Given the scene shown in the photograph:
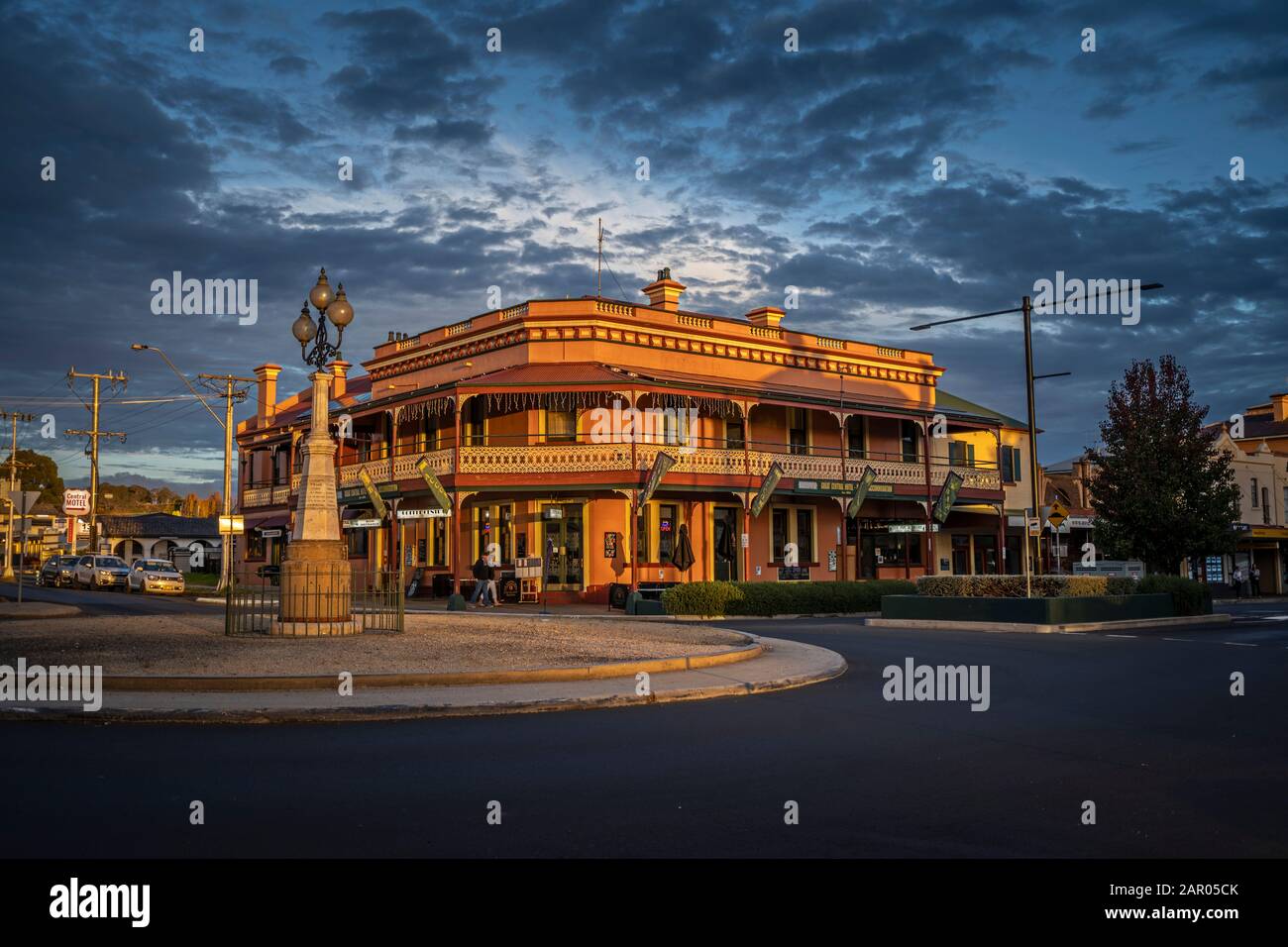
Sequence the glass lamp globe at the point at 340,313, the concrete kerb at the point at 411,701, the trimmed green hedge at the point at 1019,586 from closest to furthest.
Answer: the concrete kerb at the point at 411,701, the glass lamp globe at the point at 340,313, the trimmed green hedge at the point at 1019,586

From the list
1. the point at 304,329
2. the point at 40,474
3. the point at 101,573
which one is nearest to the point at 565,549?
the point at 304,329

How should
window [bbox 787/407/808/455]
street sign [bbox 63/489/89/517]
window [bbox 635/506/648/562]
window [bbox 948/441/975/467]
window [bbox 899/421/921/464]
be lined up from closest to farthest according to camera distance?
window [bbox 635/506/648/562], window [bbox 787/407/808/455], street sign [bbox 63/489/89/517], window [bbox 899/421/921/464], window [bbox 948/441/975/467]

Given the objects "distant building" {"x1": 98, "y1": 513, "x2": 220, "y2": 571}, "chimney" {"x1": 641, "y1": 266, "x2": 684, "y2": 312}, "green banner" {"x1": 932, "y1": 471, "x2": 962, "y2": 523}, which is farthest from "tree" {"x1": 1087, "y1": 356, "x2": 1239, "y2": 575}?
"distant building" {"x1": 98, "y1": 513, "x2": 220, "y2": 571}

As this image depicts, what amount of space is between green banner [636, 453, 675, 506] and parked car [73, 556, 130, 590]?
24170 mm

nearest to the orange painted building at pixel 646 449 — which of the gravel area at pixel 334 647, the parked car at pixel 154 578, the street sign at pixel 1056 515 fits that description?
the parked car at pixel 154 578

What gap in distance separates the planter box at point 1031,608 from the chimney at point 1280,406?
50355mm

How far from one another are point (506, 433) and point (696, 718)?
28.0 metres

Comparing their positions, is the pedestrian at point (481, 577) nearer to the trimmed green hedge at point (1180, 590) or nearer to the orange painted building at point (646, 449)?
the orange painted building at point (646, 449)

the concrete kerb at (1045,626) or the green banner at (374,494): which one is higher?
the green banner at (374,494)

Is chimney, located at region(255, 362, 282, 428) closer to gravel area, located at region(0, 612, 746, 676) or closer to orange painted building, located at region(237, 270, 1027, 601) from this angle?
orange painted building, located at region(237, 270, 1027, 601)

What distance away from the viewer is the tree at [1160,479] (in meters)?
35.2

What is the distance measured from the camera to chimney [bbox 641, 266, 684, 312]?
4253 centimetres

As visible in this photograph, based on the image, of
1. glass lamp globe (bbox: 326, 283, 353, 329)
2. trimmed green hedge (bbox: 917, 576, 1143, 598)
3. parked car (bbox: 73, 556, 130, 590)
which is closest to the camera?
glass lamp globe (bbox: 326, 283, 353, 329)
